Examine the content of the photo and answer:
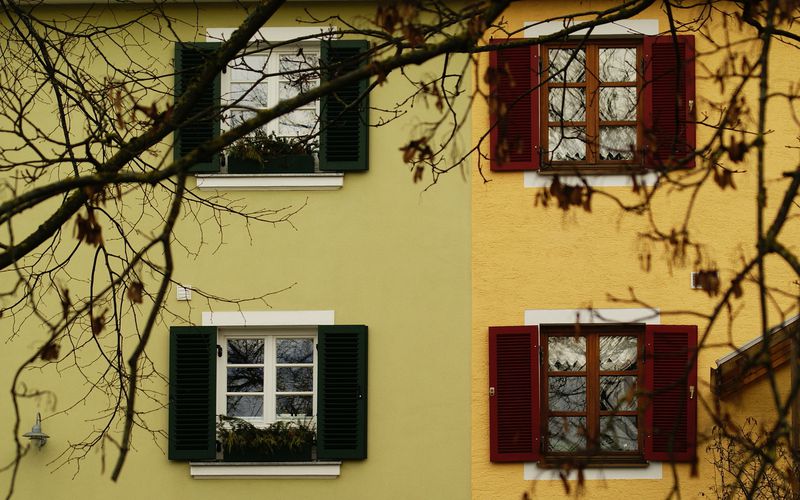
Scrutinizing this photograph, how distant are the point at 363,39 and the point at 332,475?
11.7 ft

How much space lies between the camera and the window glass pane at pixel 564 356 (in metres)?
11.6

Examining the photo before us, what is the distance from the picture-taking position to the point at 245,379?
11.8m

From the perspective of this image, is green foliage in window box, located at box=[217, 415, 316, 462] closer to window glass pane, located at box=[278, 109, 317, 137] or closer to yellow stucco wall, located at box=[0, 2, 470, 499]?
yellow stucco wall, located at box=[0, 2, 470, 499]

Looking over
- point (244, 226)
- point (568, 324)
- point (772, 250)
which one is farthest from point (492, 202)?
point (772, 250)

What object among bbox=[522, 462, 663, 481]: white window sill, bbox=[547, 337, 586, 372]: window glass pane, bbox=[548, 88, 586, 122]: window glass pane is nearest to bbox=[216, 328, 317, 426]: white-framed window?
bbox=[522, 462, 663, 481]: white window sill

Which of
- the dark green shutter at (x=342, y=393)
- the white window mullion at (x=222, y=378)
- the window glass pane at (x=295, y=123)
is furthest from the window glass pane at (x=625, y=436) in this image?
the window glass pane at (x=295, y=123)

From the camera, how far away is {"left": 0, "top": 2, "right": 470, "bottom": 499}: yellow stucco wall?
11.5 metres

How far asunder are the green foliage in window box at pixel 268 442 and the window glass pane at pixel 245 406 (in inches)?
8.2

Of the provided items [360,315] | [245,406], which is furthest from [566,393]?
[245,406]

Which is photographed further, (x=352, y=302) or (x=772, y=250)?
(x=352, y=302)

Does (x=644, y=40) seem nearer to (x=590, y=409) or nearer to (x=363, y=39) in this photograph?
(x=363, y=39)

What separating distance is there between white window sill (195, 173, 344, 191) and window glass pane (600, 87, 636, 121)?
223cm

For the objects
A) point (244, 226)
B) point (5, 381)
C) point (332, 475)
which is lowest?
point (332, 475)

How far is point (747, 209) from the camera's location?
11.6 meters
